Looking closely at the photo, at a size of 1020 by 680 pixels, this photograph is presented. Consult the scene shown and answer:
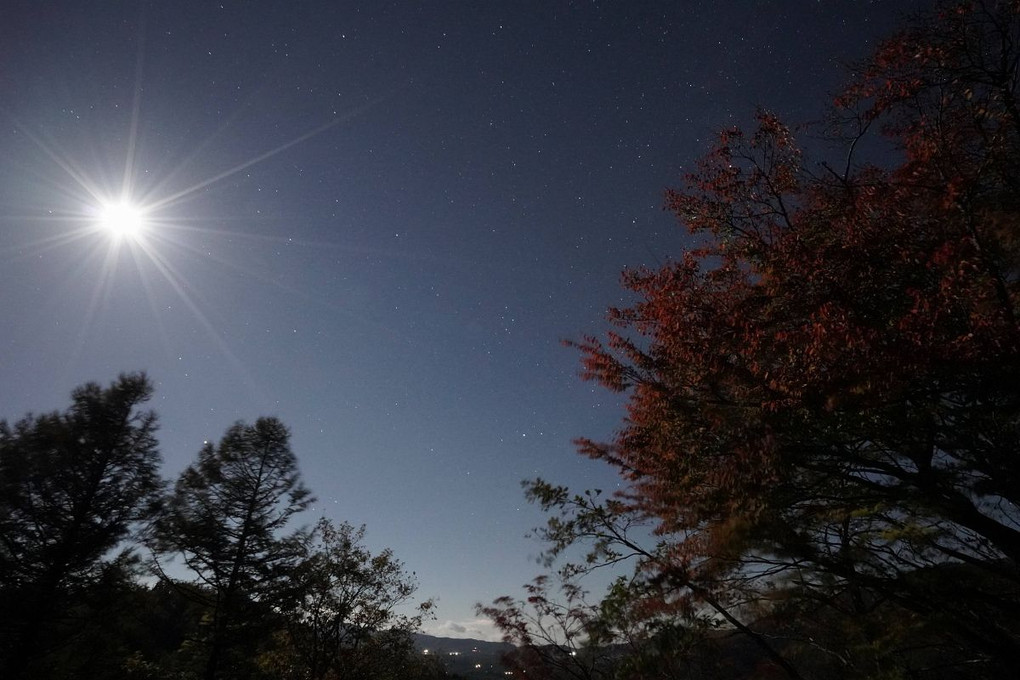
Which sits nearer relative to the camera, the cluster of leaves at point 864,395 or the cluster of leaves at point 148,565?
the cluster of leaves at point 864,395

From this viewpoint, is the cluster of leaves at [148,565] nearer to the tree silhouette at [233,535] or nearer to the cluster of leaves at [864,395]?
the tree silhouette at [233,535]

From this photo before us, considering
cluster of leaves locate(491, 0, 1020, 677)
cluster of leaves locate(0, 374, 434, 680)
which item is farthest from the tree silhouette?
cluster of leaves locate(491, 0, 1020, 677)

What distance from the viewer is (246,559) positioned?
1759 cm

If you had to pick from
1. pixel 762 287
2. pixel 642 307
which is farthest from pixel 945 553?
pixel 642 307

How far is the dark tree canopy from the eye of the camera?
13219 mm

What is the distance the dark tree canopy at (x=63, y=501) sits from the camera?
13219 millimetres

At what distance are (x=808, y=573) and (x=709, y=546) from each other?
1758mm

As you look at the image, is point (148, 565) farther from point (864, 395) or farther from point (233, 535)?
point (864, 395)

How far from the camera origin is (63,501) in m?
14.7

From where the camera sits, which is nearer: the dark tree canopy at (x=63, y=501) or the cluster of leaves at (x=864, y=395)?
the cluster of leaves at (x=864, y=395)

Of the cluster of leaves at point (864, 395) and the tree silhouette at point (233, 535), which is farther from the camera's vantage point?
the tree silhouette at point (233, 535)

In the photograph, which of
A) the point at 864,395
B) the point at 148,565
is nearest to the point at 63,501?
the point at 148,565

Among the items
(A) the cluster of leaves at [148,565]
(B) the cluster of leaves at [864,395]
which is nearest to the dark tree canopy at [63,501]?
(A) the cluster of leaves at [148,565]

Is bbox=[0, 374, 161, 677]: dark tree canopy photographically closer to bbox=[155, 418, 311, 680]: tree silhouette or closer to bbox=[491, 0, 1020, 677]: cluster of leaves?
bbox=[155, 418, 311, 680]: tree silhouette
